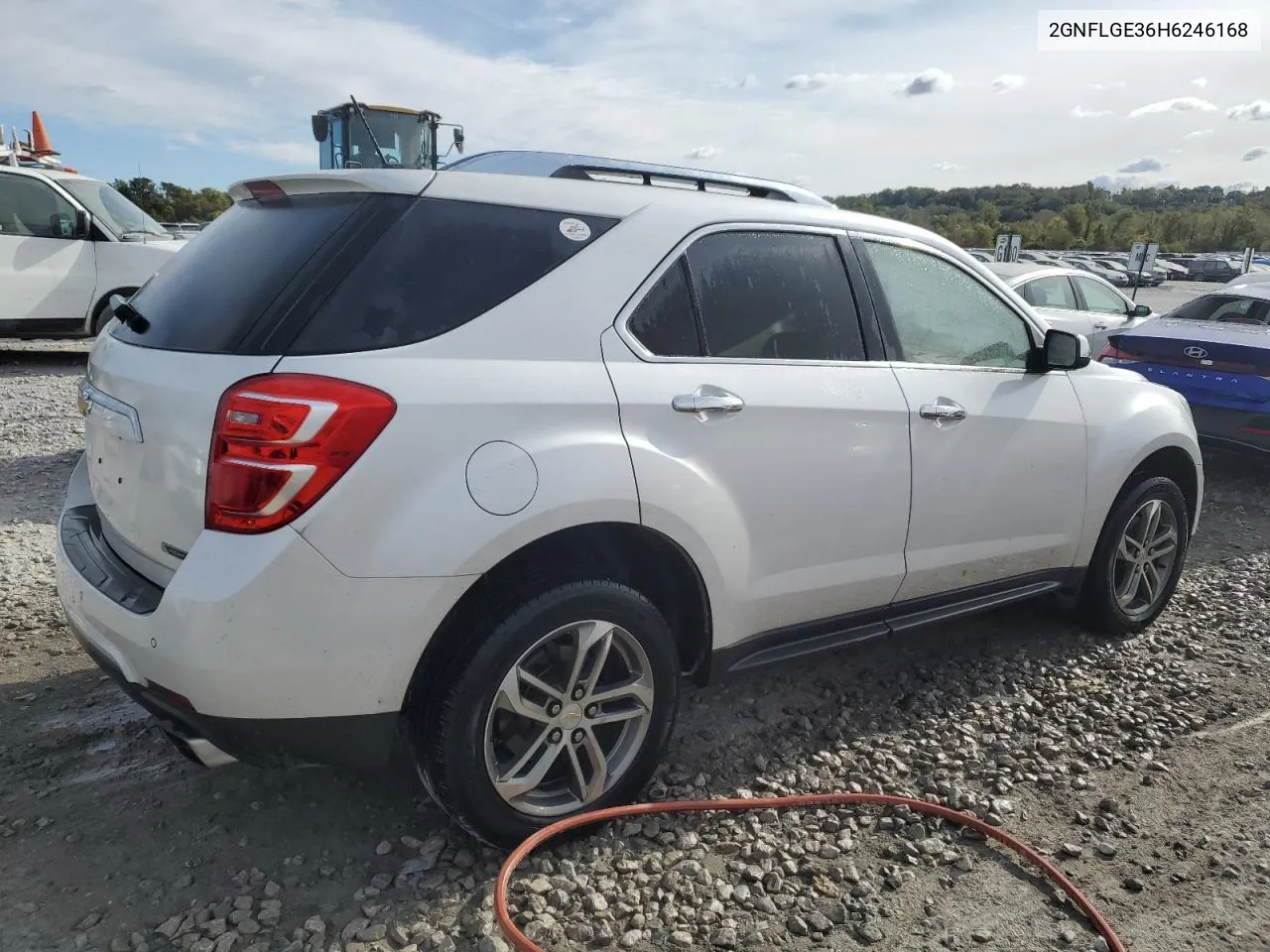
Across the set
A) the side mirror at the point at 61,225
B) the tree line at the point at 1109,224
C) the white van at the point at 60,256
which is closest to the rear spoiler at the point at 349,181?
the white van at the point at 60,256

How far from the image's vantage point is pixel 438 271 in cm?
247

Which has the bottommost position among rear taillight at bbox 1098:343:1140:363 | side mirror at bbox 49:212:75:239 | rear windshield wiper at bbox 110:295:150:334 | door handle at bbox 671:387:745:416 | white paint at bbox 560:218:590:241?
rear taillight at bbox 1098:343:1140:363

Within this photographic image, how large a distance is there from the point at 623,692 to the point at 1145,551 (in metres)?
2.87

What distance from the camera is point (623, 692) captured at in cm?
271

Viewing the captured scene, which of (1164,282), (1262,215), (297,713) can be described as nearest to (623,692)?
(297,713)

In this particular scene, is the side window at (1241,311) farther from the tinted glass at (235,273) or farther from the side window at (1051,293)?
the tinted glass at (235,273)

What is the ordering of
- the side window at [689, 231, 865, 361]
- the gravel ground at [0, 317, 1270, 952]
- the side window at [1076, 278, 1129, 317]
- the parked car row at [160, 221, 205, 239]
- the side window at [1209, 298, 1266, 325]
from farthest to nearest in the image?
1. the parked car row at [160, 221, 205, 239]
2. the side window at [1076, 278, 1129, 317]
3. the side window at [1209, 298, 1266, 325]
4. the side window at [689, 231, 865, 361]
5. the gravel ground at [0, 317, 1270, 952]

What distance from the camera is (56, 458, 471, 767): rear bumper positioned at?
2.17 metres

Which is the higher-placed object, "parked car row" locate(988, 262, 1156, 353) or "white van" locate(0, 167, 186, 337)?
"white van" locate(0, 167, 186, 337)

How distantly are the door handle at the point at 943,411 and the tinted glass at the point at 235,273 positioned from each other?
1.95 meters

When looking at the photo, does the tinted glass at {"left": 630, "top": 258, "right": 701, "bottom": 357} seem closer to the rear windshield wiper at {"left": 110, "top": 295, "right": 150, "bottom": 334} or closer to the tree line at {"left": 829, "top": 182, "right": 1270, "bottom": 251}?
the rear windshield wiper at {"left": 110, "top": 295, "right": 150, "bottom": 334}

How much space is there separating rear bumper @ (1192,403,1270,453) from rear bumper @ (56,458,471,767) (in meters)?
6.53

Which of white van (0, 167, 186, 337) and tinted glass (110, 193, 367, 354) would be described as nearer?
tinted glass (110, 193, 367, 354)

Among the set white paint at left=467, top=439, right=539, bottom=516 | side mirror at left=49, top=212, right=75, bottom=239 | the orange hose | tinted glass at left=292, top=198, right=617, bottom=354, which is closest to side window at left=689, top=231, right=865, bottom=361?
tinted glass at left=292, top=198, right=617, bottom=354
